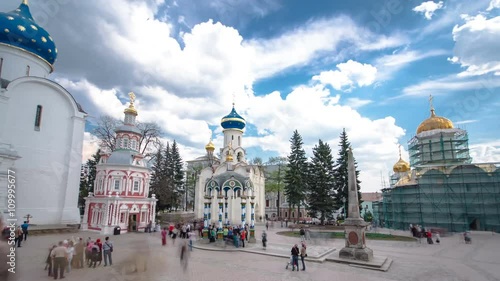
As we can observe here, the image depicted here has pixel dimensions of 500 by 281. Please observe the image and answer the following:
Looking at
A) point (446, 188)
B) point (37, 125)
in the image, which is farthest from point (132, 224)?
point (446, 188)

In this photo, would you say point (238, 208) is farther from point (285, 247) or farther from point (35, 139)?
point (35, 139)

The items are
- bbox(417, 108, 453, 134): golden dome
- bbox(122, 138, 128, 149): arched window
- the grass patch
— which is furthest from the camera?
bbox(417, 108, 453, 134): golden dome

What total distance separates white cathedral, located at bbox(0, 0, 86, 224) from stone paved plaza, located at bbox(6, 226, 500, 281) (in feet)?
20.8

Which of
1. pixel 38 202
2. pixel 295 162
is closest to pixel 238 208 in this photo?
pixel 295 162

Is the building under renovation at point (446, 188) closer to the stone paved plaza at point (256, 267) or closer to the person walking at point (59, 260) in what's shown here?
the stone paved plaza at point (256, 267)

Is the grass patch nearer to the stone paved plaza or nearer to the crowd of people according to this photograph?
the stone paved plaza

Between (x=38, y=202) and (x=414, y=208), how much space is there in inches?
1395

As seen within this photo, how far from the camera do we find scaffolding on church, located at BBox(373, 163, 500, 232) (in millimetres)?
25297

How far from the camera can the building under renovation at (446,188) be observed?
1003 inches

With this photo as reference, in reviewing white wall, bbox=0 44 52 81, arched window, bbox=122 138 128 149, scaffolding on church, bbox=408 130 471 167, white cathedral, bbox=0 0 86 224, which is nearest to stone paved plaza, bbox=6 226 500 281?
white cathedral, bbox=0 0 86 224

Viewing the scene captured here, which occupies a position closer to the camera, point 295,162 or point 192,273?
point 192,273

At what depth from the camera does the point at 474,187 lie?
85.5ft

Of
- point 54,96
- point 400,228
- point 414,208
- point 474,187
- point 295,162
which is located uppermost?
point 54,96

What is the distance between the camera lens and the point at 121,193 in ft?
74.7
